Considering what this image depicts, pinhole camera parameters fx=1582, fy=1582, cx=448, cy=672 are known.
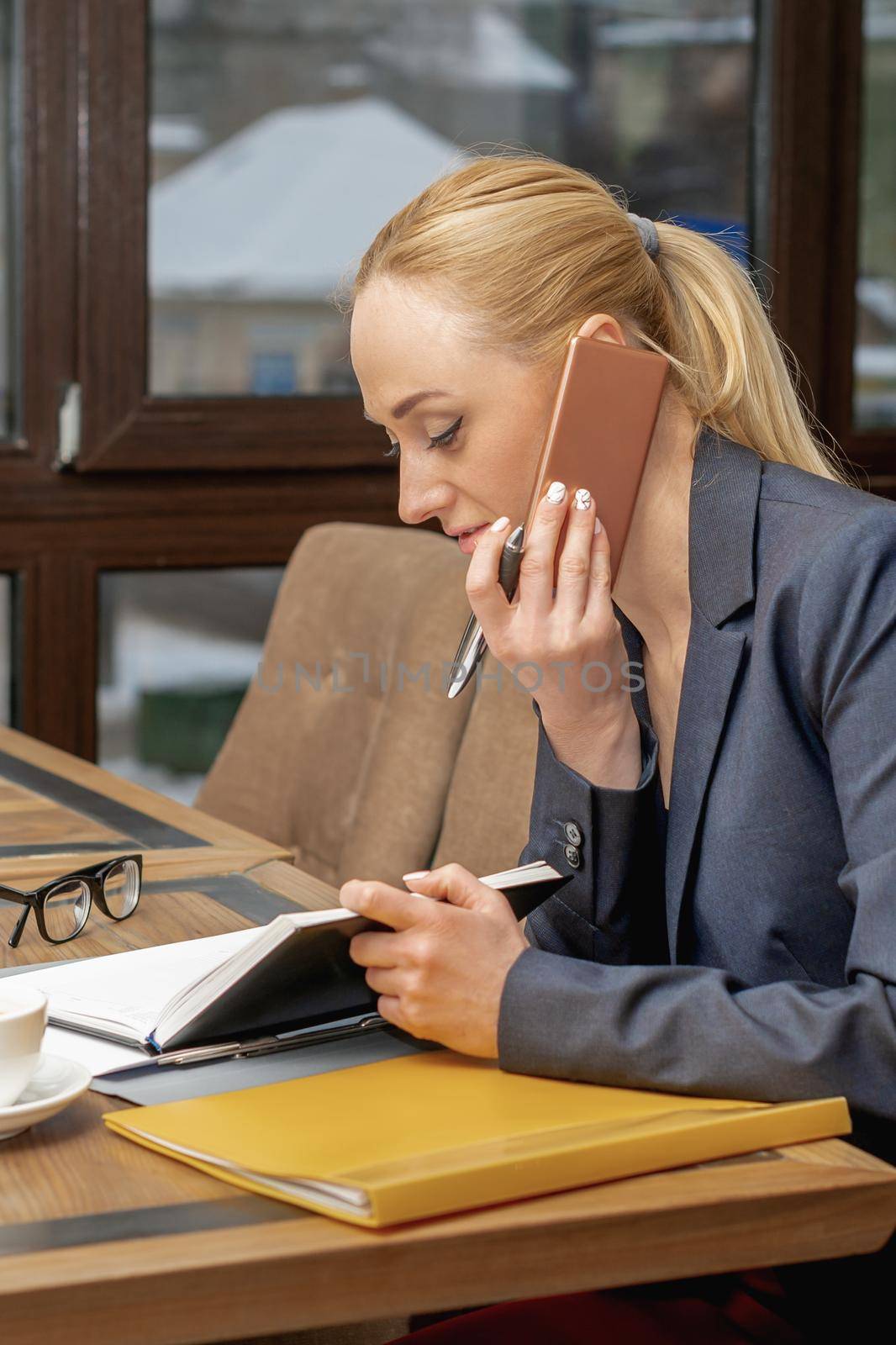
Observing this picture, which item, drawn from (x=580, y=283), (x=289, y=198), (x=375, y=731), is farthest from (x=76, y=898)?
(x=289, y=198)

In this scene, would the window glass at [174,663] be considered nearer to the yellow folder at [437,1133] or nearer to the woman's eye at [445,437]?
the woman's eye at [445,437]

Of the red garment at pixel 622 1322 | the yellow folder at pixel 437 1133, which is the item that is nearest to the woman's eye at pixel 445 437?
the yellow folder at pixel 437 1133

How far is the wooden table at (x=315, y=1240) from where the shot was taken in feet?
2.13

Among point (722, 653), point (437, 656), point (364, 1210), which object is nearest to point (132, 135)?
point (437, 656)

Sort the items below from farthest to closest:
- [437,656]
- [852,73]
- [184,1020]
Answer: [852,73], [437,656], [184,1020]

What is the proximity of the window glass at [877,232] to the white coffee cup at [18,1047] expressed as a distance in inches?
104

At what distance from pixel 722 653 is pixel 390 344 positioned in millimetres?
338

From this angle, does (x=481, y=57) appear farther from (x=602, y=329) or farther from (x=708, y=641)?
(x=708, y=641)

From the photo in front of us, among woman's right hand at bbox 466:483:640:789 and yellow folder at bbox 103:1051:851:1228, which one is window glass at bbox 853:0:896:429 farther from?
yellow folder at bbox 103:1051:851:1228

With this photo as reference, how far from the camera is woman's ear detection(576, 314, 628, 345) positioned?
119cm

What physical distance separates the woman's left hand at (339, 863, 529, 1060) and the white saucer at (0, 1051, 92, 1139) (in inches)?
6.6

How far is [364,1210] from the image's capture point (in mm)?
687

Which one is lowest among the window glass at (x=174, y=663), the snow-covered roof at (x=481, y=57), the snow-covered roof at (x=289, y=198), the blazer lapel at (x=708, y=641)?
the window glass at (x=174, y=663)

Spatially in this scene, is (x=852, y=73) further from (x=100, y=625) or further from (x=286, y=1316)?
(x=286, y=1316)
